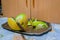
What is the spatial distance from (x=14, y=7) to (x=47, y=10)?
35cm

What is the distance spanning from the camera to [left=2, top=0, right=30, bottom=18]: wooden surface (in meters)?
1.51

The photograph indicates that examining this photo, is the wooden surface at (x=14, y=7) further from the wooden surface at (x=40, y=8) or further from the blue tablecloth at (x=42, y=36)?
the blue tablecloth at (x=42, y=36)

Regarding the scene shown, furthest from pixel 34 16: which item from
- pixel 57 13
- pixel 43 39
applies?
pixel 43 39

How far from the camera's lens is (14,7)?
156 cm

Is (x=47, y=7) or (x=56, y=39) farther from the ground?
(x=47, y=7)

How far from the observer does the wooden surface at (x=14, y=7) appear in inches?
59.4

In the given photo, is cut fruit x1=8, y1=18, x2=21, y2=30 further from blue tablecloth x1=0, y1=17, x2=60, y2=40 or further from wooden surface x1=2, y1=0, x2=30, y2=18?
wooden surface x1=2, y1=0, x2=30, y2=18

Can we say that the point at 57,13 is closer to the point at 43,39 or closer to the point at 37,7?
the point at 37,7

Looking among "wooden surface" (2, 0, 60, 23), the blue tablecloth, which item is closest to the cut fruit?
the blue tablecloth

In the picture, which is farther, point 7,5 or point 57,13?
point 7,5

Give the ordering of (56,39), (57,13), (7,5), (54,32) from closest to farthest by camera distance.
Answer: (56,39) < (54,32) < (57,13) < (7,5)

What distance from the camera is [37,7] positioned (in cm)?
146

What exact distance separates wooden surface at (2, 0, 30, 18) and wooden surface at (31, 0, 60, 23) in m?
0.09

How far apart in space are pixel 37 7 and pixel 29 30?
0.44 m
